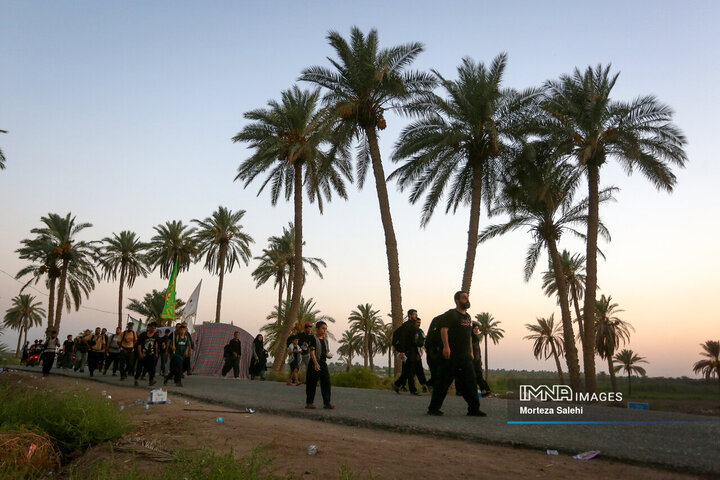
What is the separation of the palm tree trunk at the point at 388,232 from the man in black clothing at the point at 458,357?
10.4 m

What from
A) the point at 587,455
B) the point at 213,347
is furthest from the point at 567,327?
the point at 587,455

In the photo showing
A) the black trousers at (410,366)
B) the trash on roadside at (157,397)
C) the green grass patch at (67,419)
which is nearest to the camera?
the green grass patch at (67,419)

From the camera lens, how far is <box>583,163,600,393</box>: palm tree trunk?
2228 centimetres

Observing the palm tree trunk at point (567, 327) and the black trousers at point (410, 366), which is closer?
the black trousers at point (410, 366)

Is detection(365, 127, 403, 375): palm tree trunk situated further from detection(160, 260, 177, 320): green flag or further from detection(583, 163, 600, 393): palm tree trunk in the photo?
detection(160, 260, 177, 320): green flag

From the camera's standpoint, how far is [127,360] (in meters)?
16.5

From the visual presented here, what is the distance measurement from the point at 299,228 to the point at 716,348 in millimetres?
49021

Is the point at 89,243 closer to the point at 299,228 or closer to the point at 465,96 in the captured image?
the point at 299,228

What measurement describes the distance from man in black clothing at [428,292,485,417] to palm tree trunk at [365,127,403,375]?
10435 mm

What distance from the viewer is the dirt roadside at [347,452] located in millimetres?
4828

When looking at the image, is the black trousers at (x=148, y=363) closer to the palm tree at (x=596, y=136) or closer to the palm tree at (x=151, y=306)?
the palm tree at (x=596, y=136)

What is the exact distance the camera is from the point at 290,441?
6137mm

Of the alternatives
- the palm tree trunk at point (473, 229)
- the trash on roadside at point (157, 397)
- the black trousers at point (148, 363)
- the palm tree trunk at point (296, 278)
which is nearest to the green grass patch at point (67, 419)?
the trash on roadside at point (157, 397)

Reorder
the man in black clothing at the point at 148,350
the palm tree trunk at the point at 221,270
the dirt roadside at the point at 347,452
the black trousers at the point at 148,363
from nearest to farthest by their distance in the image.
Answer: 1. the dirt roadside at the point at 347,452
2. the black trousers at the point at 148,363
3. the man in black clothing at the point at 148,350
4. the palm tree trunk at the point at 221,270
